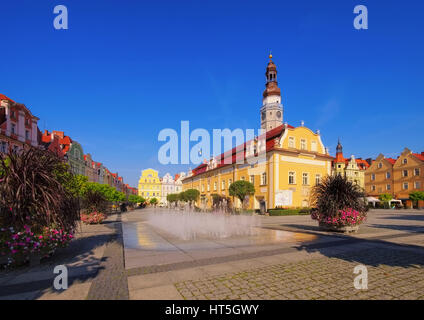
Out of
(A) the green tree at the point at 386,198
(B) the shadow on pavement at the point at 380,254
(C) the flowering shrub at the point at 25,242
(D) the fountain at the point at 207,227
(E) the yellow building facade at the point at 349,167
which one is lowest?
(A) the green tree at the point at 386,198

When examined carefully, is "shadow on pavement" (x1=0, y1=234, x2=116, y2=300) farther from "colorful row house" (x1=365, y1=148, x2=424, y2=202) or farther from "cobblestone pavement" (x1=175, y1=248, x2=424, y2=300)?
"colorful row house" (x1=365, y1=148, x2=424, y2=202)

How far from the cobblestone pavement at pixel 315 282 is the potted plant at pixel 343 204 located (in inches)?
207

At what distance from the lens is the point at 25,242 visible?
613 centimetres

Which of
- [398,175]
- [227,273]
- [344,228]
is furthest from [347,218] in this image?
[398,175]

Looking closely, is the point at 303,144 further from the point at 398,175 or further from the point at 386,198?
the point at 398,175

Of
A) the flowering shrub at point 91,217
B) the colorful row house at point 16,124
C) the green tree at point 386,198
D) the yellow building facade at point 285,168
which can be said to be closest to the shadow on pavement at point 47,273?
the flowering shrub at point 91,217

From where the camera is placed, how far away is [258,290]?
15.0 feet

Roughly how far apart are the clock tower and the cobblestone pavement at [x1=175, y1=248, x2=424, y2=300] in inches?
1962

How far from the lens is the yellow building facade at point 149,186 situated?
103312 millimetres

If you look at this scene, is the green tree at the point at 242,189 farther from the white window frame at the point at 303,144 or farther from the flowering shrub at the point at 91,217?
the flowering shrub at the point at 91,217

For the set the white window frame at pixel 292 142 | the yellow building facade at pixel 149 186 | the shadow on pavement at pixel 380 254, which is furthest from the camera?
the yellow building facade at pixel 149 186

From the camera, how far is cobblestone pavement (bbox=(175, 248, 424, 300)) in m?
4.33

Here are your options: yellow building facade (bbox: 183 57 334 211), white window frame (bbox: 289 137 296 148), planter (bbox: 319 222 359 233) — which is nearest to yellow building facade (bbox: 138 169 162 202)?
yellow building facade (bbox: 183 57 334 211)
